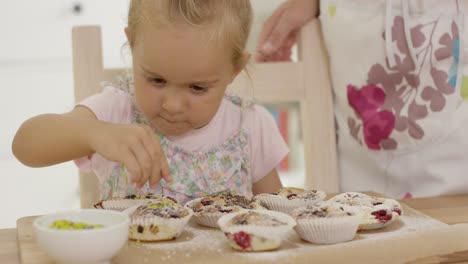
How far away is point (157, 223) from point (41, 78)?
2709 millimetres

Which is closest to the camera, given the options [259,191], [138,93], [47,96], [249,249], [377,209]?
[249,249]

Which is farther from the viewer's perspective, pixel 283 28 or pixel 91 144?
pixel 283 28

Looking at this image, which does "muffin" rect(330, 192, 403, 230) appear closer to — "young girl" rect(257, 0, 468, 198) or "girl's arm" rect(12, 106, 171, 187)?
"girl's arm" rect(12, 106, 171, 187)

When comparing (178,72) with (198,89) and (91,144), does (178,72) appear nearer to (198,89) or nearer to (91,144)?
(198,89)

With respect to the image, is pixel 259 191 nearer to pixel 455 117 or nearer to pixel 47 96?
pixel 455 117

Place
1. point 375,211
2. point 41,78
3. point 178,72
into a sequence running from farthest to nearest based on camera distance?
point 41,78 < point 178,72 < point 375,211

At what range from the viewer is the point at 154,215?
0.98 metres

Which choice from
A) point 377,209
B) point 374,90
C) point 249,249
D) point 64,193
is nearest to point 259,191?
point 374,90

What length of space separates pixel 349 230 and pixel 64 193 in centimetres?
275

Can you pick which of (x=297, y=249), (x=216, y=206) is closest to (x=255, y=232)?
(x=297, y=249)

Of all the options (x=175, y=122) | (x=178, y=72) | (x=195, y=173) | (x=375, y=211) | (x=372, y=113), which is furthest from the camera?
(x=372, y=113)

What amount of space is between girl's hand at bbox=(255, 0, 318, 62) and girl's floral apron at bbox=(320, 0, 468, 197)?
0.04 metres

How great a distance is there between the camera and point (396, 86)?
155 cm

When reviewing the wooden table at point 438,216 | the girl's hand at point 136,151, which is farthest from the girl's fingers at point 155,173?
the wooden table at point 438,216
